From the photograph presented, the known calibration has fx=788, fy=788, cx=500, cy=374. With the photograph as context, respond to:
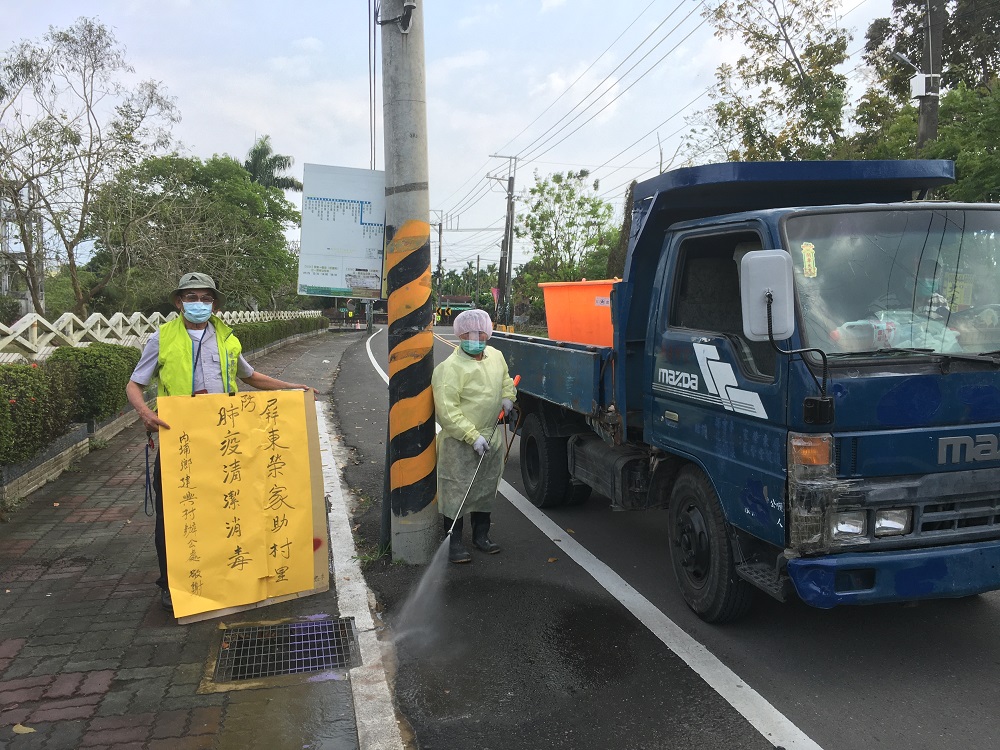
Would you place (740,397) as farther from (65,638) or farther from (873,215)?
(65,638)

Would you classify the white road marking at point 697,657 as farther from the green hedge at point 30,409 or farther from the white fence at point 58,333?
the white fence at point 58,333

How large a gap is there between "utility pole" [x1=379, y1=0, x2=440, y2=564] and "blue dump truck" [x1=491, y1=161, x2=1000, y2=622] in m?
1.60

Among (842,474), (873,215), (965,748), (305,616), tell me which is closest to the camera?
(965,748)

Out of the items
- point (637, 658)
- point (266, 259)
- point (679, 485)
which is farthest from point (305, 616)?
point (266, 259)

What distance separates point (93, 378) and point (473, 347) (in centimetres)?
552

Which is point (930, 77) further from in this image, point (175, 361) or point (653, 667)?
point (175, 361)

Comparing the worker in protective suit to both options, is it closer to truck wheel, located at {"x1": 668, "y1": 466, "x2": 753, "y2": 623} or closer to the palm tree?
truck wheel, located at {"x1": 668, "y1": 466, "x2": 753, "y2": 623}

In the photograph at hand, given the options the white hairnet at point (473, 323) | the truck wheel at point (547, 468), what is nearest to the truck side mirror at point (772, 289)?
the white hairnet at point (473, 323)

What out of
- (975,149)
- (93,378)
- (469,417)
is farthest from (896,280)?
(975,149)

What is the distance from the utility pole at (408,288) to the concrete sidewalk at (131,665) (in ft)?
1.89

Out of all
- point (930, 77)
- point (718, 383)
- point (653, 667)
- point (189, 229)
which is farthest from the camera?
point (189, 229)

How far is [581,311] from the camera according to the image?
20.8 ft

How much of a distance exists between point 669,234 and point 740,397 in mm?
1338

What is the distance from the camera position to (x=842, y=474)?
3.41m
